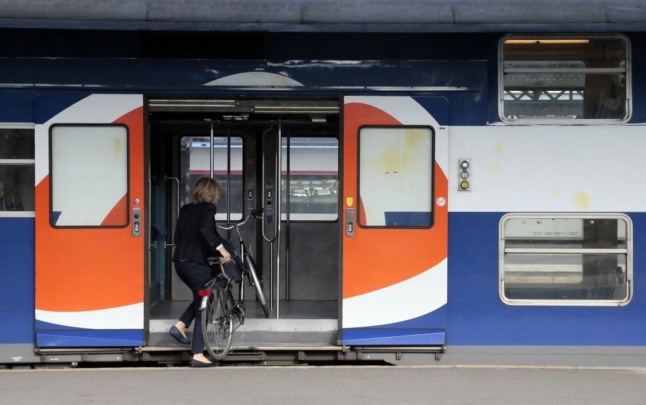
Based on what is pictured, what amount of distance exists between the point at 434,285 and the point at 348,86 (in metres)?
1.83

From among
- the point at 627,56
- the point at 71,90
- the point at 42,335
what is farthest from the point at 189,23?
the point at 627,56

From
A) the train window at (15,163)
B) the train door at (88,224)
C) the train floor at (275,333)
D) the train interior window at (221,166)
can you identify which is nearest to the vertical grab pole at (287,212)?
the train interior window at (221,166)

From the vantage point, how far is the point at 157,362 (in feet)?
31.4

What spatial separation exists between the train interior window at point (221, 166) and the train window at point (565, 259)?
3372 millimetres

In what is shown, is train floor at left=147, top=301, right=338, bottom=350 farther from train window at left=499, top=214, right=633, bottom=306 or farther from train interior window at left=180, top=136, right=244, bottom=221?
train interior window at left=180, top=136, right=244, bottom=221

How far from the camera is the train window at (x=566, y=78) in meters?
9.16

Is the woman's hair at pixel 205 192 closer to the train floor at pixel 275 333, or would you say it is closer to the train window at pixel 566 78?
the train floor at pixel 275 333

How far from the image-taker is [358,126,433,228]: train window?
9.20m

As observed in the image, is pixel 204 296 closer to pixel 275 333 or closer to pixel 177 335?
pixel 177 335

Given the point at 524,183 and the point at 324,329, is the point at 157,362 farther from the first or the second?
the point at 524,183

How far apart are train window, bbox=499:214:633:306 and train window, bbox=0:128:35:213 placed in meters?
4.01

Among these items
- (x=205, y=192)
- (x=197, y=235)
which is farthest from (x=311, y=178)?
(x=197, y=235)

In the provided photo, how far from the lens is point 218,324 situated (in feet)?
30.6

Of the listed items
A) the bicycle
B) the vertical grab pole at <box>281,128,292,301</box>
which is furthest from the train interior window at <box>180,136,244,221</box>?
the bicycle
